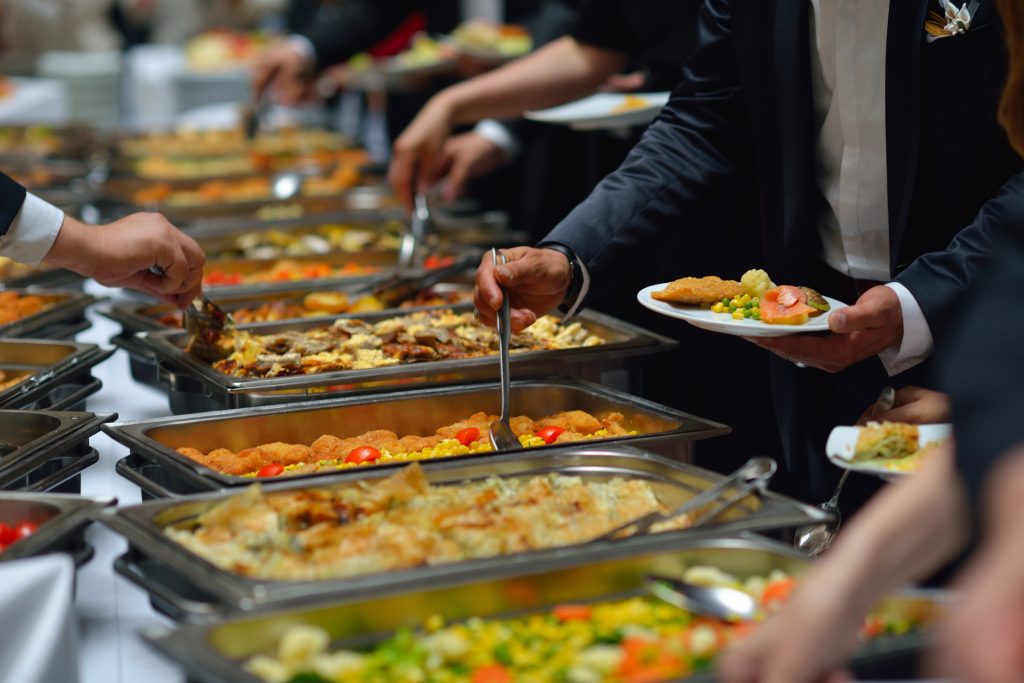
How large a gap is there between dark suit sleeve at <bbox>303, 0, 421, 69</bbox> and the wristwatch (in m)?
3.60

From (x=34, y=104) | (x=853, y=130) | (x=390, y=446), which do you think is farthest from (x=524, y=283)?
(x=34, y=104)

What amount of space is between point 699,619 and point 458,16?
4.88 m

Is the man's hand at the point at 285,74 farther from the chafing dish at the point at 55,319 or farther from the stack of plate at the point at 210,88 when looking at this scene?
the stack of plate at the point at 210,88

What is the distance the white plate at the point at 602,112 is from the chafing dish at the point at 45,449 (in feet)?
4.79

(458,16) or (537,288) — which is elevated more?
(458,16)

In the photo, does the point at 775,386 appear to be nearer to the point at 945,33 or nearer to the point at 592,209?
the point at 592,209

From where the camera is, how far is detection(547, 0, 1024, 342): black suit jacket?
192cm

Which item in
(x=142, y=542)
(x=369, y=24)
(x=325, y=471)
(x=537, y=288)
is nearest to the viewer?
(x=142, y=542)

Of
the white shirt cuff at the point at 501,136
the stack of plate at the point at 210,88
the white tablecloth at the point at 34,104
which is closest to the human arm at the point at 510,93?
the white shirt cuff at the point at 501,136

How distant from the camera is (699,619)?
1.35m

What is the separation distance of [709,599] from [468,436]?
0.77 metres

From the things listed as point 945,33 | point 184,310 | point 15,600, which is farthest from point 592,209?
point 15,600

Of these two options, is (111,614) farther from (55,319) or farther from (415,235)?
(415,235)

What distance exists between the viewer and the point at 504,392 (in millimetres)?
2033
